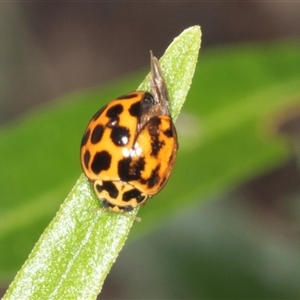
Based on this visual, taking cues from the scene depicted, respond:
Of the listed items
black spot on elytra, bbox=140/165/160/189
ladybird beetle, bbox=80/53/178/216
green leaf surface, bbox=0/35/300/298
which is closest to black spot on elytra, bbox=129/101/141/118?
ladybird beetle, bbox=80/53/178/216

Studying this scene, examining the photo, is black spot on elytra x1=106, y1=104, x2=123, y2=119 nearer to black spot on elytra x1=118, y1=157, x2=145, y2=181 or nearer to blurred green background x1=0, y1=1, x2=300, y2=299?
black spot on elytra x1=118, y1=157, x2=145, y2=181

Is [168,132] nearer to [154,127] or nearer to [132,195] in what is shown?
[154,127]

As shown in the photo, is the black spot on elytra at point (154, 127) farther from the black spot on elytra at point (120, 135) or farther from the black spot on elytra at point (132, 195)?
the black spot on elytra at point (132, 195)

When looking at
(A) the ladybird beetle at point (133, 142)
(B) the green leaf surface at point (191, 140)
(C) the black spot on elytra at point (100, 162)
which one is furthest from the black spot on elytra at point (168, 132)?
(B) the green leaf surface at point (191, 140)

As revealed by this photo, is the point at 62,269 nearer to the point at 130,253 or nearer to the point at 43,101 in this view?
the point at 130,253

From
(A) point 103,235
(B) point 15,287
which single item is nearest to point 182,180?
(A) point 103,235
